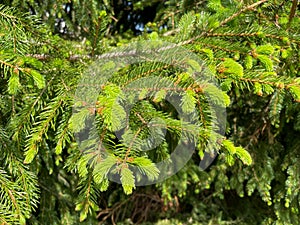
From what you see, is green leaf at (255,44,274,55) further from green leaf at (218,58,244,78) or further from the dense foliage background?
green leaf at (218,58,244,78)

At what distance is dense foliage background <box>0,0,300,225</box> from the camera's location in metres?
1.08

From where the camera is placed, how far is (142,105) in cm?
118

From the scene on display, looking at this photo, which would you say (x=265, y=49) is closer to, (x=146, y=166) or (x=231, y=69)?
(x=231, y=69)

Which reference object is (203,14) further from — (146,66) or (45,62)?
(45,62)

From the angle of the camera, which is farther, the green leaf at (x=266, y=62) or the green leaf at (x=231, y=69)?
the green leaf at (x=266, y=62)

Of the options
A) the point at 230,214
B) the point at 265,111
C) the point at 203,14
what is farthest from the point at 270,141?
the point at 203,14

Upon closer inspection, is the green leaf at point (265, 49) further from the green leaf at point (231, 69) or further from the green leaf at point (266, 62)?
the green leaf at point (231, 69)

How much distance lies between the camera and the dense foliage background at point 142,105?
1081 millimetres

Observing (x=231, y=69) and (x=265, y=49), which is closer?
(x=231, y=69)

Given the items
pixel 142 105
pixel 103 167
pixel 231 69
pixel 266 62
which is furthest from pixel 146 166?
pixel 266 62

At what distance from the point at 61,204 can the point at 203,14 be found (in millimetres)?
1389

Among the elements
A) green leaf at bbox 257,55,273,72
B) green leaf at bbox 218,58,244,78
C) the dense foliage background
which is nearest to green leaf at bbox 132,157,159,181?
the dense foliage background

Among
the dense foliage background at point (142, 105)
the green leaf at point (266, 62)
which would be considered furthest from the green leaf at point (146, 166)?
the green leaf at point (266, 62)

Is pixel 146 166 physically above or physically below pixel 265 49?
below
